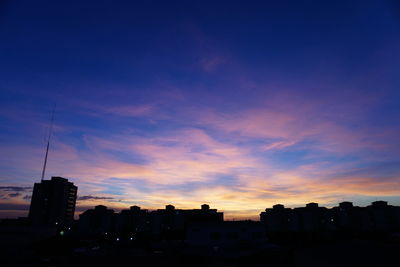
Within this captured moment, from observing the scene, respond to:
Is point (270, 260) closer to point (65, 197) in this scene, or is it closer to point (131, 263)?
point (131, 263)

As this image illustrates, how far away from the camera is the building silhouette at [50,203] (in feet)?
430

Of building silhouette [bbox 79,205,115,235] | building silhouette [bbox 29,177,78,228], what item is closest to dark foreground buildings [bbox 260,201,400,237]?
building silhouette [bbox 79,205,115,235]

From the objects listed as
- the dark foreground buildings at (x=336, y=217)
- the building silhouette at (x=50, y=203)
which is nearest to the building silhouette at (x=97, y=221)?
the building silhouette at (x=50, y=203)

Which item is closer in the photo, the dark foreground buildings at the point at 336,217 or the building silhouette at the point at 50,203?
the dark foreground buildings at the point at 336,217

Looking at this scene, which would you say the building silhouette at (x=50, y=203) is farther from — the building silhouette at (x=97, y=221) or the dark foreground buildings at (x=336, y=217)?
the dark foreground buildings at (x=336, y=217)

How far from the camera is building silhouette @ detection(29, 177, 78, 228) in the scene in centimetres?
13112

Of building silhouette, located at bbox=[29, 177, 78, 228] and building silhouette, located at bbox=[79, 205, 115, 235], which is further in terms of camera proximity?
building silhouette, located at bbox=[79, 205, 115, 235]

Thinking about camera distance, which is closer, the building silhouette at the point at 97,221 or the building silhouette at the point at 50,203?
the building silhouette at the point at 50,203

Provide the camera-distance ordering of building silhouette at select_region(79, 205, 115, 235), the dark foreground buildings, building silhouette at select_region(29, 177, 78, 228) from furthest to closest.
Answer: building silhouette at select_region(79, 205, 115, 235) → building silhouette at select_region(29, 177, 78, 228) → the dark foreground buildings

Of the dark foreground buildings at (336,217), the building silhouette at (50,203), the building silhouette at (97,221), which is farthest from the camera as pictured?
the building silhouette at (97,221)

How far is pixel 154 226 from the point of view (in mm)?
134625

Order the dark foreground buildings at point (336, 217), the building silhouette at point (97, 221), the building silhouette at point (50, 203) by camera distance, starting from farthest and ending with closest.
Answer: the building silhouette at point (97, 221)
the building silhouette at point (50, 203)
the dark foreground buildings at point (336, 217)

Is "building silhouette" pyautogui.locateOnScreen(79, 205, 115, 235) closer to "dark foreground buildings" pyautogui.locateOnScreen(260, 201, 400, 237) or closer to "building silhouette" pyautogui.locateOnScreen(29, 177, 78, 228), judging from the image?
"building silhouette" pyautogui.locateOnScreen(29, 177, 78, 228)

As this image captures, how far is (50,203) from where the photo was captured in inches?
5295
